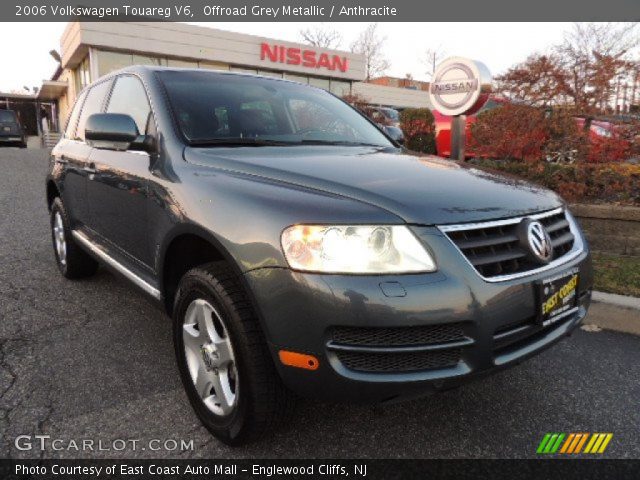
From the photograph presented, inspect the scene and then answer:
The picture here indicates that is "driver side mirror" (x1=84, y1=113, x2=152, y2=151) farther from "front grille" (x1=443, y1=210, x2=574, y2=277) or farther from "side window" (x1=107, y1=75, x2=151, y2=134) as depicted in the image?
"front grille" (x1=443, y1=210, x2=574, y2=277)

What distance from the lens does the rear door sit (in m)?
2.65

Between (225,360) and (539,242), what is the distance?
4.47 feet

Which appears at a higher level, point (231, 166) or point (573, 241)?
point (231, 166)

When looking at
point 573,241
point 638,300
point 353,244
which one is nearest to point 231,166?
point 353,244

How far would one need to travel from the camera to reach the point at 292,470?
1.99m

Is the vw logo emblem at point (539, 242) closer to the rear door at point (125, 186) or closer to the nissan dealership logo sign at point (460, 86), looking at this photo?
the rear door at point (125, 186)

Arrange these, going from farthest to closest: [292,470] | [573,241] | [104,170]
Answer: [104,170] → [573,241] → [292,470]

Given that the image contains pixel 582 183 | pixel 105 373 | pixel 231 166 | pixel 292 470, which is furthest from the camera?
pixel 582 183

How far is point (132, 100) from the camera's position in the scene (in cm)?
310

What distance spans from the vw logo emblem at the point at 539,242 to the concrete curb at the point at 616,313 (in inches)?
73.5

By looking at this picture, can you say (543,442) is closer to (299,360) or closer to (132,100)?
(299,360)

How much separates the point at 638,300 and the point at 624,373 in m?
0.95

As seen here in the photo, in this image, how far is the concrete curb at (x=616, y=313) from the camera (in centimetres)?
343

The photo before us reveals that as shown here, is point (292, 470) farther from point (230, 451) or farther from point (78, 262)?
point (78, 262)
